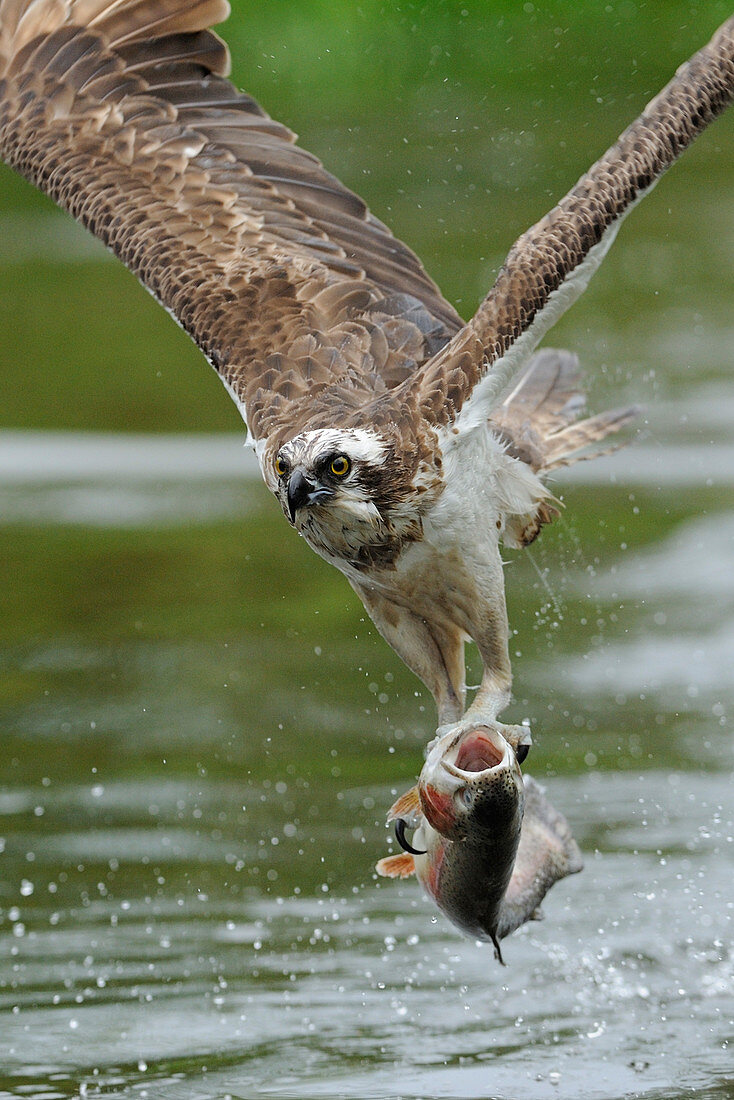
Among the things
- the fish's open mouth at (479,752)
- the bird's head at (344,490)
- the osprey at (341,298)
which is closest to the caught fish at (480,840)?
the fish's open mouth at (479,752)

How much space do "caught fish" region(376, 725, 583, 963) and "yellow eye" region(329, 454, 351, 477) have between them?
2.70 ft

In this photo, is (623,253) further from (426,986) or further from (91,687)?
(426,986)

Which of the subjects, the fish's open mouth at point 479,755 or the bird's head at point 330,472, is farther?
the bird's head at point 330,472

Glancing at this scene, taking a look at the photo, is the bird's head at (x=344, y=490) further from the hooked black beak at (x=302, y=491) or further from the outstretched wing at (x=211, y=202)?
the outstretched wing at (x=211, y=202)

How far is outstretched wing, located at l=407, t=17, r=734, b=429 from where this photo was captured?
5.99 meters

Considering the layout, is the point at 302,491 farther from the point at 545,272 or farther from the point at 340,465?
the point at 545,272

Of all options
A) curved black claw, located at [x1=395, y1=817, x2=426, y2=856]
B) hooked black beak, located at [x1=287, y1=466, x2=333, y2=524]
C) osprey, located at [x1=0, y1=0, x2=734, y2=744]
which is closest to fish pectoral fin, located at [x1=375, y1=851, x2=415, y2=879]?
curved black claw, located at [x1=395, y1=817, x2=426, y2=856]

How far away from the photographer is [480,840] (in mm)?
5383

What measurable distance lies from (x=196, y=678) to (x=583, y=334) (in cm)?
521

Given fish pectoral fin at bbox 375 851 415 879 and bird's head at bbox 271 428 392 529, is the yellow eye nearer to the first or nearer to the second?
bird's head at bbox 271 428 392 529

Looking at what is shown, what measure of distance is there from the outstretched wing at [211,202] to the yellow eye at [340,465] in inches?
23.9

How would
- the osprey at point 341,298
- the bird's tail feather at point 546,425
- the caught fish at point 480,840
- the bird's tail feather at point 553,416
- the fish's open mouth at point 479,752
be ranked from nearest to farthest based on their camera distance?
the caught fish at point 480,840 < the fish's open mouth at point 479,752 < the osprey at point 341,298 < the bird's tail feather at point 546,425 < the bird's tail feather at point 553,416

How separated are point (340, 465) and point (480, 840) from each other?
3.76ft

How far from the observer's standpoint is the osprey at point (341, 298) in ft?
19.6
